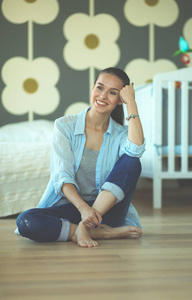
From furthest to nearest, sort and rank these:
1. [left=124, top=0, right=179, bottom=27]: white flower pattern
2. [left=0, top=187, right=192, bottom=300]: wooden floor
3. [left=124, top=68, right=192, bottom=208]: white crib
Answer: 1. [left=124, top=0, right=179, bottom=27]: white flower pattern
2. [left=124, top=68, right=192, bottom=208]: white crib
3. [left=0, top=187, right=192, bottom=300]: wooden floor

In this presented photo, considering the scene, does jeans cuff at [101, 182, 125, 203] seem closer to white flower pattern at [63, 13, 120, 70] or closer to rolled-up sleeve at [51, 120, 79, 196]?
rolled-up sleeve at [51, 120, 79, 196]

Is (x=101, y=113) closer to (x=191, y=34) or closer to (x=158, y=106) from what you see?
(x=158, y=106)

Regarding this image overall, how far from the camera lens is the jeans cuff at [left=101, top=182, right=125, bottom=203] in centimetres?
147

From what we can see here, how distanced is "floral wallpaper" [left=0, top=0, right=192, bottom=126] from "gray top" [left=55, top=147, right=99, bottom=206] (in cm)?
190

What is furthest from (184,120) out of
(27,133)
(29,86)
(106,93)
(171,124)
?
(29,86)

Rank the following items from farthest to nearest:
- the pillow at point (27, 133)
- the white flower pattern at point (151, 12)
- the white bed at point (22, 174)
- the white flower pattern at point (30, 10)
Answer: the white flower pattern at point (151, 12)
the white flower pattern at point (30, 10)
the pillow at point (27, 133)
the white bed at point (22, 174)

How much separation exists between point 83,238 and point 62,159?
11.6 inches

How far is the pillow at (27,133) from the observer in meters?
2.68

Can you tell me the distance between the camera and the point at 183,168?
262cm

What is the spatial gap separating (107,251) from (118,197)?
21 cm

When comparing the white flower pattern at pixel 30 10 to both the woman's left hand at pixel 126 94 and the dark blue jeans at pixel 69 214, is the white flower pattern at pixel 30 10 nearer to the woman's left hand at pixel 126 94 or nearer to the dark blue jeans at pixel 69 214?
the woman's left hand at pixel 126 94

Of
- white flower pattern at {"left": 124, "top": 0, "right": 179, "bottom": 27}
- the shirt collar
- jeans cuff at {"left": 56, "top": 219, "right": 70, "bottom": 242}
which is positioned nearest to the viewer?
jeans cuff at {"left": 56, "top": 219, "right": 70, "bottom": 242}

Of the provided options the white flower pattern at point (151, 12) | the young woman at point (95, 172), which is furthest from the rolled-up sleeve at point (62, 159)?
the white flower pattern at point (151, 12)

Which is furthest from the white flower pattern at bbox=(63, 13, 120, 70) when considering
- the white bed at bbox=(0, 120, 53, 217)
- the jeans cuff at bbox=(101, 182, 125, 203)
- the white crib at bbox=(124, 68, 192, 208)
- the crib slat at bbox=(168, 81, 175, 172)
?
the jeans cuff at bbox=(101, 182, 125, 203)
